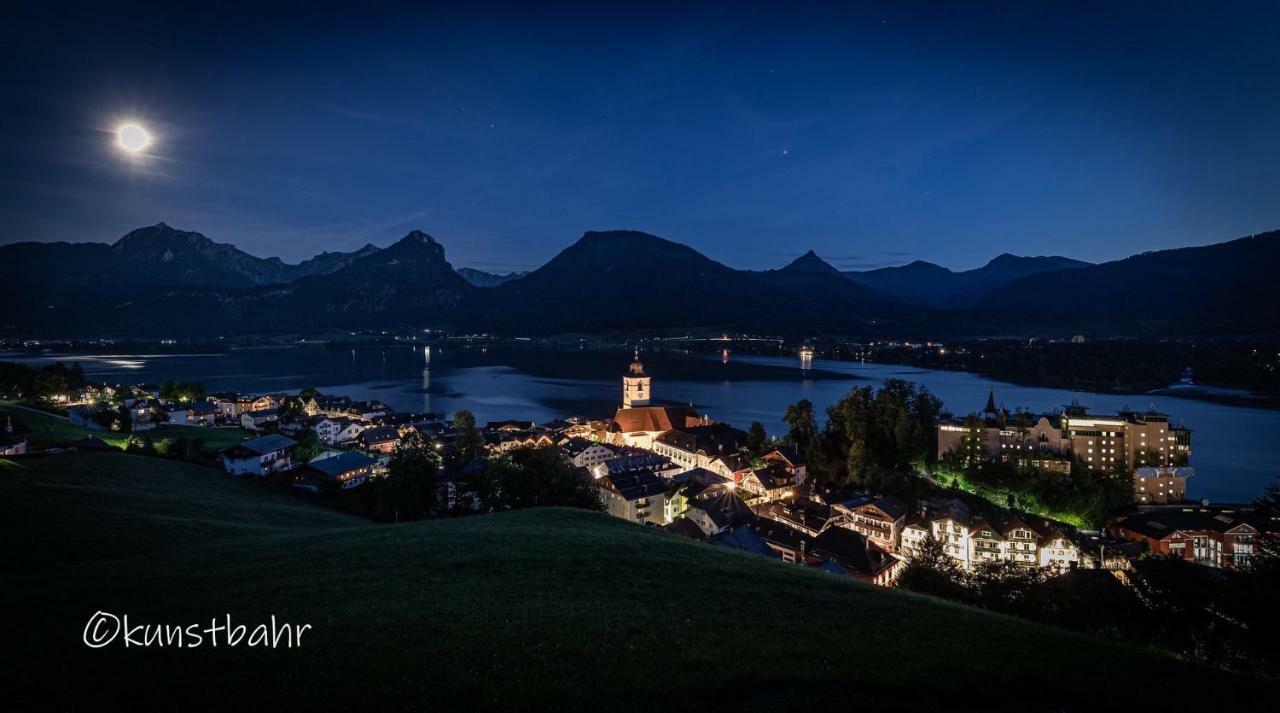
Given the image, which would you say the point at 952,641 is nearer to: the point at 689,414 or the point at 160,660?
the point at 160,660

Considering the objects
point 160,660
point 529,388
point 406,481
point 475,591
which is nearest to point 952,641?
point 475,591

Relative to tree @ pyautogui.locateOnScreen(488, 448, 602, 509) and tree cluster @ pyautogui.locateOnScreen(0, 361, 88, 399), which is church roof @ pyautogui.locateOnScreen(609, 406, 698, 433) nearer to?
tree @ pyautogui.locateOnScreen(488, 448, 602, 509)

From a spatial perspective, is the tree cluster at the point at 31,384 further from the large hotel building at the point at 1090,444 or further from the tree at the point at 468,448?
the large hotel building at the point at 1090,444

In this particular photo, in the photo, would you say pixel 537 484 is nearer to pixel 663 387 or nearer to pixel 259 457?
pixel 259 457

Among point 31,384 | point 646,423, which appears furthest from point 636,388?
point 31,384

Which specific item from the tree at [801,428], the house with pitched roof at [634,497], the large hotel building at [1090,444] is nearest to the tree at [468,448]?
the house with pitched roof at [634,497]
